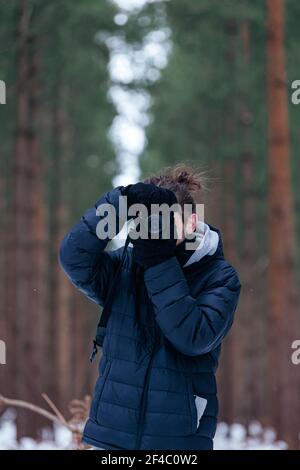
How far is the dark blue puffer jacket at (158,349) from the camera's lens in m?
2.99

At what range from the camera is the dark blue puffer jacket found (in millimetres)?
2986

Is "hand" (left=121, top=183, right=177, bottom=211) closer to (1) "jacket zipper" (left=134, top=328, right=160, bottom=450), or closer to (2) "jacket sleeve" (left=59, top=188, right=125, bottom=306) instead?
(2) "jacket sleeve" (left=59, top=188, right=125, bottom=306)

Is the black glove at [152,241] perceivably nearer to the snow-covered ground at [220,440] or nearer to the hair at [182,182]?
the hair at [182,182]

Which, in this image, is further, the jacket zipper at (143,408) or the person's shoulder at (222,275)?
the person's shoulder at (222,275)

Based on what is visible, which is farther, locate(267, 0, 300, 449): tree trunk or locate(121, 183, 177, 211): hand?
locate(267, 0, 300, 449): tree trunk

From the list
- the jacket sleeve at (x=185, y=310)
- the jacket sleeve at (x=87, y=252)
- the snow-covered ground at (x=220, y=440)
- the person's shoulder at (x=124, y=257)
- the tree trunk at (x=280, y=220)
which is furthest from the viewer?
the snow-covered ground at (x=220, y=440)

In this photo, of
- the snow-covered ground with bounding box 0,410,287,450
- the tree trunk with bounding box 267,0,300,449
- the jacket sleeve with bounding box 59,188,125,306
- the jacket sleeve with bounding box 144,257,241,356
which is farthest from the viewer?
the snow-covered ground with bounding box 0,410,287,450

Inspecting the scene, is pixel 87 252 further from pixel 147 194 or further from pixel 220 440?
pixel 220 440

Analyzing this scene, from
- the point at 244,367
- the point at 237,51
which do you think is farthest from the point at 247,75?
the point at 244,367

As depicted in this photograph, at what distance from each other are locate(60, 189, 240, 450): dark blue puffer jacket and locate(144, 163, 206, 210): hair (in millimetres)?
236

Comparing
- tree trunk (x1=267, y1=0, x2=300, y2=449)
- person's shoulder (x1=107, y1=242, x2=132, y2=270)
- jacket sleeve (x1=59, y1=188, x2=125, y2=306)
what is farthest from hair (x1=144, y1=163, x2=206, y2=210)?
tree trunk (x1=267, y1=0, x2=300, y2=449)

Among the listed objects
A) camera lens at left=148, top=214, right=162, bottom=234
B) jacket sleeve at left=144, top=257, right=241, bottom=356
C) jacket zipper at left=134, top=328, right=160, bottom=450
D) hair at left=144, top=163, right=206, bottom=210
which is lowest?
jacket zipper at left=134, top=328, right=160, bottom=450

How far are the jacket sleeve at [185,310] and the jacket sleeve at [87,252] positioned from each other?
270 millimetres

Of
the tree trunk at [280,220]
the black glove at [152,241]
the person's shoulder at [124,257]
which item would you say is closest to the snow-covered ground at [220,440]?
the tree trunk at [280,220]
